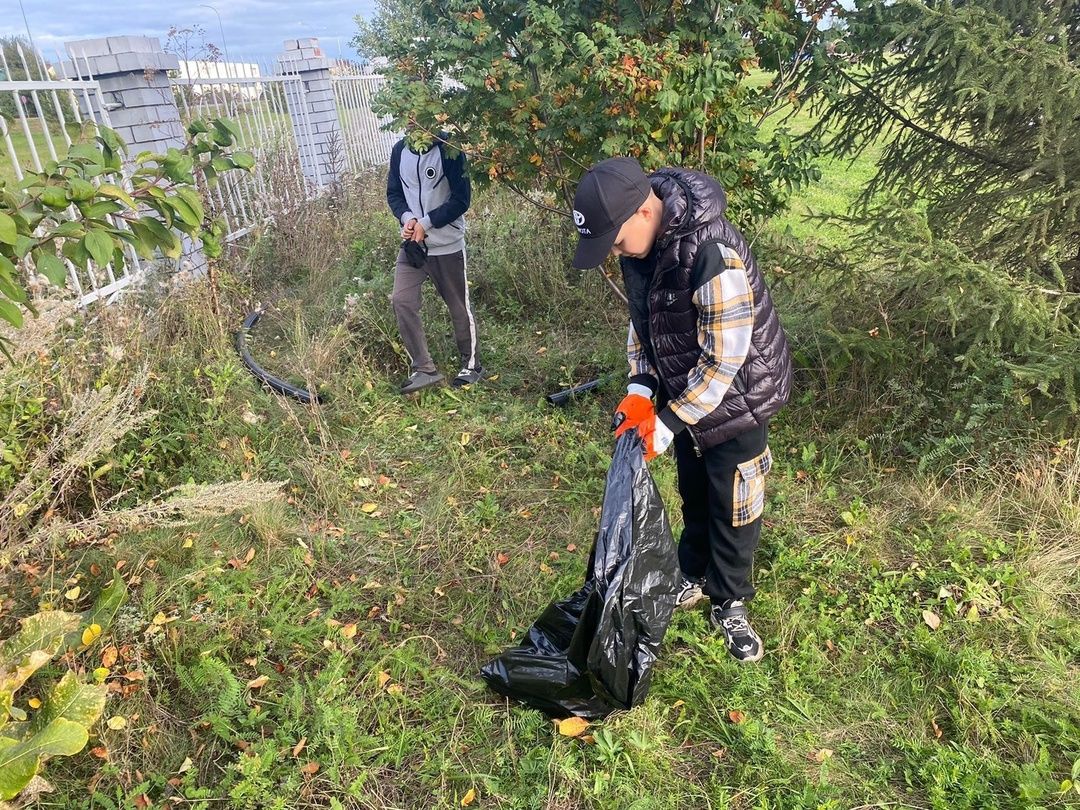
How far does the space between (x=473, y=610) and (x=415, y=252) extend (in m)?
2.51

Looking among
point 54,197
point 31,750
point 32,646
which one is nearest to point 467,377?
point 32,646

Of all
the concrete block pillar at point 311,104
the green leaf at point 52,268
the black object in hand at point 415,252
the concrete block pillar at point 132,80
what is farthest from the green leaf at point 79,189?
the concrete block pillar at point 311,104

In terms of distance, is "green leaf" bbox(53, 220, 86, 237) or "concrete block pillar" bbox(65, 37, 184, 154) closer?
"green leaf" bbox(53, 220, 86, 237)

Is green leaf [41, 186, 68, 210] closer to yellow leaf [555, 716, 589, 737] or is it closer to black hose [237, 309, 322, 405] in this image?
yellow leaf [555, 716, 589, 737]

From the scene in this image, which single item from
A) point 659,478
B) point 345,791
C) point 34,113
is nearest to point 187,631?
point 345,791

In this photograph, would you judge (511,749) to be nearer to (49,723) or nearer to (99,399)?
(49,723)

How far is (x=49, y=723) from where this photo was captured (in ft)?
6.17

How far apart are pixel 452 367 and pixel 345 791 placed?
3.05 meters

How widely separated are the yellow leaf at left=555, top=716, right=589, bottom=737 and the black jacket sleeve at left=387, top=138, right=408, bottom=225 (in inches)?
132

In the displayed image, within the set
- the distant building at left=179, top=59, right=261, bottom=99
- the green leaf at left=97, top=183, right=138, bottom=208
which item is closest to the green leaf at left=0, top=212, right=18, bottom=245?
the green leaf at left=97, top=183, right=138, bottom=208

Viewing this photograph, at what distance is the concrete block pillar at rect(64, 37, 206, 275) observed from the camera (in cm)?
529

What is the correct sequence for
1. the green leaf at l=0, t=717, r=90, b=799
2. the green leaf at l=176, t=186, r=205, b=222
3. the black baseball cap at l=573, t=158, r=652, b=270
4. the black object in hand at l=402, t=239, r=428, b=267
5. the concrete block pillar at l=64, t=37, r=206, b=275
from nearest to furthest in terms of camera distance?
the green leaf at l=176, t=186, r=205, b=222 → the green leaf at l=0, t=717, r=90, b=799 → the black baseball cap at l=573, t=158, r=652, b=270 → the black object in hand at l=402, t=239, r=428, b=267 → the concrete block pillar at l=64, t=37, r=206, b=275

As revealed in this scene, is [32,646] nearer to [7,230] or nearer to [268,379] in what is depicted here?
[7,230]

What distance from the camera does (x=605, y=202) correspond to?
1.94 meters
